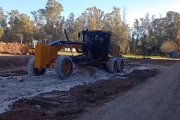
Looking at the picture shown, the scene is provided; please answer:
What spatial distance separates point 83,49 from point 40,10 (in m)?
99.8

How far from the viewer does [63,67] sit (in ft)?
54.4

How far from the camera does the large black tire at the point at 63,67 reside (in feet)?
53.5

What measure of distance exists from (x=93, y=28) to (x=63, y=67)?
6933 centimetres

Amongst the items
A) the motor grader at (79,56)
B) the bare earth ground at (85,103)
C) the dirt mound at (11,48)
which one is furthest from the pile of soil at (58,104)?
the dirt mound at (11,48)

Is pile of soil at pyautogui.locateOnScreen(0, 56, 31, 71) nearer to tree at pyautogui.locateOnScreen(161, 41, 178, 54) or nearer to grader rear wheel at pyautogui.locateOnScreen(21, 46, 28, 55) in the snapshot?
grader rear wheel at pyautogui.locateOnScreen(21, 46, 28, 55)

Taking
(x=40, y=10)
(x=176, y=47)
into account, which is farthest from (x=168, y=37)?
(x=40, y=10)

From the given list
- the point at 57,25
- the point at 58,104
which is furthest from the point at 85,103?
the point at 57,25

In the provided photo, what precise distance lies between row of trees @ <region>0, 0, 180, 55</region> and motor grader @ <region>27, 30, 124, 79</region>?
51.7 metres

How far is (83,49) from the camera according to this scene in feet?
64.4

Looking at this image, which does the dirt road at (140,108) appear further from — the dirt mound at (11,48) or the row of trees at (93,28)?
the row of trees at (93,28)

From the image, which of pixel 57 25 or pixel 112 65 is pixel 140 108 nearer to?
pixel 112 65

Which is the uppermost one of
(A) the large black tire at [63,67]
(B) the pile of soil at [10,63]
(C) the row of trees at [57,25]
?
(C) the row of trees at [57,25]

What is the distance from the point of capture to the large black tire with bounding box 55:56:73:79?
1630cm

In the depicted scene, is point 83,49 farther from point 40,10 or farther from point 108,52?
point 40,10
